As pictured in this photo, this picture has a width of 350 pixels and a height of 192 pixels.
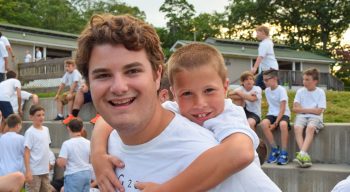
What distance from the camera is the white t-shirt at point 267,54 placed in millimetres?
A: 10156

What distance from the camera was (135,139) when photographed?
1988 mm

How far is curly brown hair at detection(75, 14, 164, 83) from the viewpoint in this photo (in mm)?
1884

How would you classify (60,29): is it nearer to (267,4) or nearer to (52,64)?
(267,4)

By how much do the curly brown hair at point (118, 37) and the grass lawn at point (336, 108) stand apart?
8.53m

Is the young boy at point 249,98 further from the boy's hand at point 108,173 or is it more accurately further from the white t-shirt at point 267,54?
the boy's hand at point 108,173

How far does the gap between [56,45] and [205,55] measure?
3605 cm

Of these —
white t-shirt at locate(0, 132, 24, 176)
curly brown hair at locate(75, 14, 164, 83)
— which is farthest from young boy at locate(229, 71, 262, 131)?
curly brown hair at locate(75, 14, 164, 83)

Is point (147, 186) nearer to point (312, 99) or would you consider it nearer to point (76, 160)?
point (76, 160)

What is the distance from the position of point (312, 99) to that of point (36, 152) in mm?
4503

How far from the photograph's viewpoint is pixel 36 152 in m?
8.29

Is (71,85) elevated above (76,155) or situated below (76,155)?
above

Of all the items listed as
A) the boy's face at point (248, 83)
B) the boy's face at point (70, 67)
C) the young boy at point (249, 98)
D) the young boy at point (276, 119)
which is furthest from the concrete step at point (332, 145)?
the boy's face at point (70, 67)

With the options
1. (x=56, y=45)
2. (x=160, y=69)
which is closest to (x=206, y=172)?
(x=160, y=69)

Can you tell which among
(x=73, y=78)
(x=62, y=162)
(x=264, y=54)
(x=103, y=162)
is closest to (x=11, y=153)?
(x=62, y=162)
